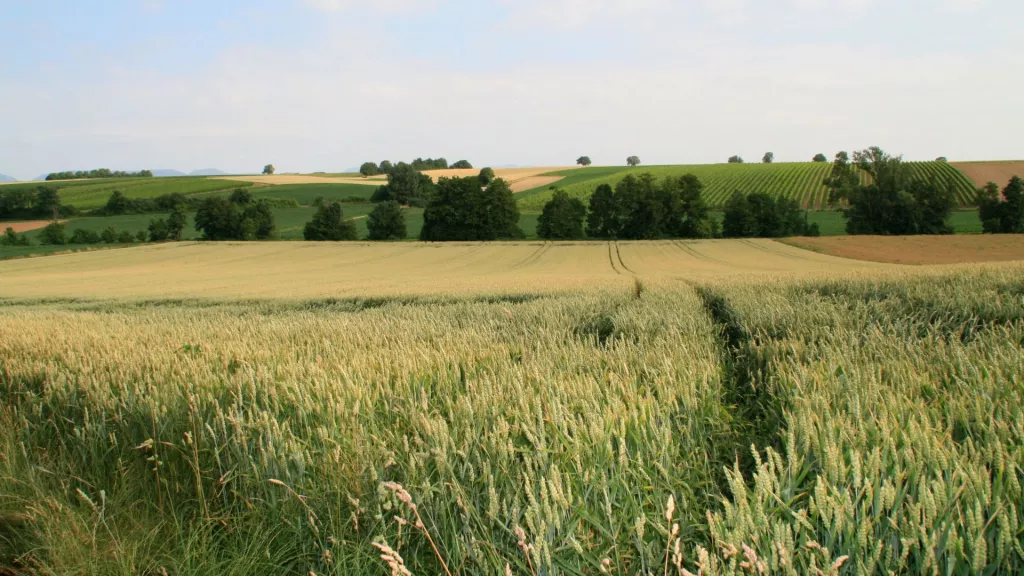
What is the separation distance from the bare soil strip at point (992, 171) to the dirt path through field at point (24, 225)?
11580 centimetres

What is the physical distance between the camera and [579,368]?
3514mm

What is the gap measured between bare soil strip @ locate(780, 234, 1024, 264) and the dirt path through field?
8276cm

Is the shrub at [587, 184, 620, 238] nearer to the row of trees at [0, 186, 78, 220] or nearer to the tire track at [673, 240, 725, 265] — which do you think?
the tire track at [673, 240, 725, 265]

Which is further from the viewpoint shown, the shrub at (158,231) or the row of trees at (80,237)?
the shrub at (158,231)

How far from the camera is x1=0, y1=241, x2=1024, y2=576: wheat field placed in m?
1.74

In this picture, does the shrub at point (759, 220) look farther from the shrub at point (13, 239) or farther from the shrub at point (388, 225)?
the shrub at point (13, 239)

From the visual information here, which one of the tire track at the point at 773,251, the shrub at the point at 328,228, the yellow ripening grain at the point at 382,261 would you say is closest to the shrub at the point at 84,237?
the yellow ripening grain at the point at 382,261

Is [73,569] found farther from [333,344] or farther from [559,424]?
[333,344]

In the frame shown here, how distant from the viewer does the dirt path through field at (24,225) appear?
223ft

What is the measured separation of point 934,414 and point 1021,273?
23.1ft

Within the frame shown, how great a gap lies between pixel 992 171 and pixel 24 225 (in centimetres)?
12522

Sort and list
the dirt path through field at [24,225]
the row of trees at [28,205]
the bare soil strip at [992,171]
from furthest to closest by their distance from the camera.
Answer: the row of trees at [28,205]
the bare soil strip at [992,171]
the dirt path through field at [24,225]

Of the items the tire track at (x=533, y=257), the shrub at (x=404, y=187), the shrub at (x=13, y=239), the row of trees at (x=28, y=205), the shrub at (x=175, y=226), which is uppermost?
the shrub at (x=404, y=187)

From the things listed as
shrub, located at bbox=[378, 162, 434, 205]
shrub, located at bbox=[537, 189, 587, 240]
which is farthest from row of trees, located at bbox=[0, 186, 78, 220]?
shrub, located at bbox=[537, 189, 587, 240]
